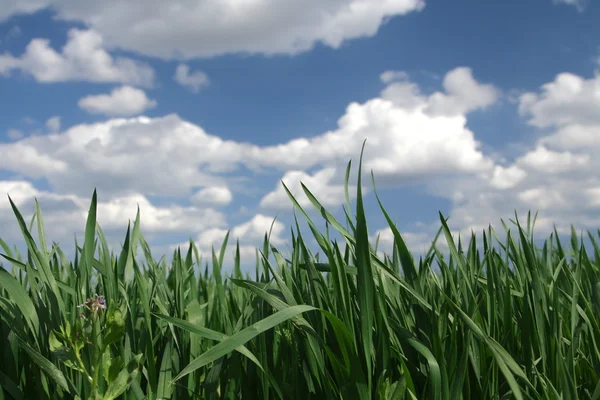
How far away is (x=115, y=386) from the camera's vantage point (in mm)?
1062

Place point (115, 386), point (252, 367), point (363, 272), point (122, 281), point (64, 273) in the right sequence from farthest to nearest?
point (64, 273) → point (122, 281) → point (252, 367) → point (115, 386) → point (363, 272)

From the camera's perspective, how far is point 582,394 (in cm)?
137

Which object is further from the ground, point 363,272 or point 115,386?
point 363,272

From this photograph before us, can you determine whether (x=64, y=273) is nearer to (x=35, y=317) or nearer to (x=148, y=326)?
(x=35, y=317)

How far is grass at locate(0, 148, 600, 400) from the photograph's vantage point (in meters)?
1.00

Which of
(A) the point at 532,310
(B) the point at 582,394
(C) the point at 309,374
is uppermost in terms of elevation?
(A) the point at 532,310

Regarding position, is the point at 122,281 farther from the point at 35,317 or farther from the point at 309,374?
the point at 309,374

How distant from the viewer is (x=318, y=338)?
1017mm

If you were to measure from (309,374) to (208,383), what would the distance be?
21 centimetres

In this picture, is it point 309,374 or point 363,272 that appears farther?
point 309,374

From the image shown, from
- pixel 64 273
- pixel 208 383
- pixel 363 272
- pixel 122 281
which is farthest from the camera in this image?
pixel 64 273

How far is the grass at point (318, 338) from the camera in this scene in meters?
1.00

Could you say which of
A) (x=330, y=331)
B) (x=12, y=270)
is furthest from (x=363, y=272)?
(x=12, y=270)

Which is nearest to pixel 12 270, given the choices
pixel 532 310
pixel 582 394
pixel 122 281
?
pixel 122 281
